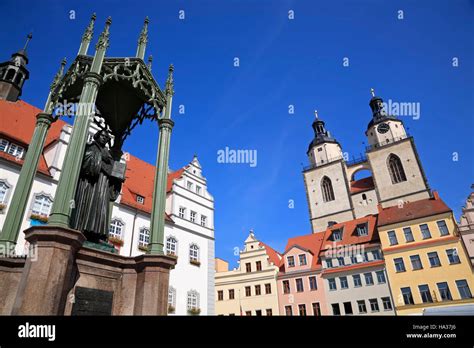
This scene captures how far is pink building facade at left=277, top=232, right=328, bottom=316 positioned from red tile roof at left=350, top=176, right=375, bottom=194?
20.7 m

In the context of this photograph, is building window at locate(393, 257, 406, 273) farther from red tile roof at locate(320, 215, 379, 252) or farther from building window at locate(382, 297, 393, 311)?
red tile roof at locate(320, 215, 379, 252)

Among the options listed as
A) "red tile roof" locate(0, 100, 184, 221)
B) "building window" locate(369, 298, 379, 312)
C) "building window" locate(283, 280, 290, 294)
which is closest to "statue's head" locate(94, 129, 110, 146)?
"red tile roof" locate(0, 100, 184, 221)

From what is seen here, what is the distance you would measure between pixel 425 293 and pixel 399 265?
2808 millimetres

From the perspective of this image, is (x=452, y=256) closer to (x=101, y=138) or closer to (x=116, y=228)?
(x=116, y=228)

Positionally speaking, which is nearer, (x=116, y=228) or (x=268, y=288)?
(x=116, y=228)

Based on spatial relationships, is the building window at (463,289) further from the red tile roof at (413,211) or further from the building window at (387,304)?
the red tile roof at (413,211)

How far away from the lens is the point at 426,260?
26.0 metres

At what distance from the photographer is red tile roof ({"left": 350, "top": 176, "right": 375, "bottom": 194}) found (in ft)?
164

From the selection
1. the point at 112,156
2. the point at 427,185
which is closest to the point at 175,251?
the point at 112,156

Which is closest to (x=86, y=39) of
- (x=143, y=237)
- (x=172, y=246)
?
(x=143, y=237)

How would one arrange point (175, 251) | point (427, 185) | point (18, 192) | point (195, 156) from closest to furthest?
1. point (18, 192)
2. point (175, 251)
3. point (195, 156)
4. point (427, 185)

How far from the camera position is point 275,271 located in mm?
32250

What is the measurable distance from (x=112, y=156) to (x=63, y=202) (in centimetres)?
283
